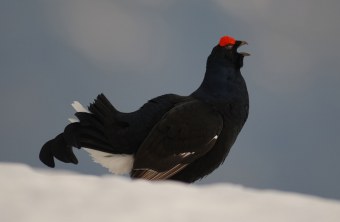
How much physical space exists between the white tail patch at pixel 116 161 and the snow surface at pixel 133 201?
2169 mm

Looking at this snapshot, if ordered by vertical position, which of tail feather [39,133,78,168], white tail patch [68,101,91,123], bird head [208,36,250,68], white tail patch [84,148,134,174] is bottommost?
white tail patch [84,148,134,174]

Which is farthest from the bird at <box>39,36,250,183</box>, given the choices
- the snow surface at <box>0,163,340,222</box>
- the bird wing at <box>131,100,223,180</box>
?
the snow surface at <box>0,163,340,222</box>

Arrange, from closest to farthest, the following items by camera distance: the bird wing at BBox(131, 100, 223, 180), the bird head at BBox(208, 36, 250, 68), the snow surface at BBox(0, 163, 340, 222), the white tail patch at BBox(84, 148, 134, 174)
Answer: the snow surface at BBox(0, 163, 340, 222) → the bird wing at BBox(131, 100, 223, 180) → the white tail patch at BBox(84, 148, 134, 174) → the bird head at BBox(208, 36, 250, 68)

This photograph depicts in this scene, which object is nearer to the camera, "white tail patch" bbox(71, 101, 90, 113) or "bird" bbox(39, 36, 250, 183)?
"bird" bbox(39, 36, 250, 183)

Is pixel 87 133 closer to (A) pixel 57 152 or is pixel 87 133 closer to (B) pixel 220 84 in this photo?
(A) pixel 57 152

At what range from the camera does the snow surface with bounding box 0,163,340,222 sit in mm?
788

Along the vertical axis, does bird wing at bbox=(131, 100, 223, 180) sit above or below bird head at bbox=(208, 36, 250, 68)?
below

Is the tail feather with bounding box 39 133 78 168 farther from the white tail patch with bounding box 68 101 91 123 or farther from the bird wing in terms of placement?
the bird wing

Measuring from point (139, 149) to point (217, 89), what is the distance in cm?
61

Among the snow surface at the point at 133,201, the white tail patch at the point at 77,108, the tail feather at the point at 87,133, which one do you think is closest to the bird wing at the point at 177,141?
the tail feather at the point at 87,133

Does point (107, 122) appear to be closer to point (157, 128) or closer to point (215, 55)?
point (157, 128)

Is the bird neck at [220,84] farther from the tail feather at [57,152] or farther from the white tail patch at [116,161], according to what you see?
the tail feather at [57,152]

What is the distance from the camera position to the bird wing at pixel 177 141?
9.70 ft

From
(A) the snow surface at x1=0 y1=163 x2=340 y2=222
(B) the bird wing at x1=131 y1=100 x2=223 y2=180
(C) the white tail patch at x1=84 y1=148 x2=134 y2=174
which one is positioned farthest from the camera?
(C) the white tail patch at x1=84 y1=148 x2=134 y2=174
